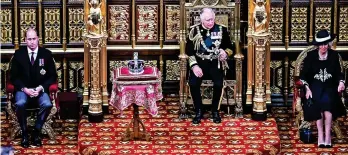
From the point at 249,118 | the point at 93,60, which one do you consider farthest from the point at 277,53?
the point at 93,60

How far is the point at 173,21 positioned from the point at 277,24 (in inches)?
61.2

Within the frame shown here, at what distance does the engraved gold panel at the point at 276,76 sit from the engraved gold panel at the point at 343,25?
3.30 feet

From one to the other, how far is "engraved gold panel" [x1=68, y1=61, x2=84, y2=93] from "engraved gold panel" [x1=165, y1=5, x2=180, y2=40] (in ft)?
4.64

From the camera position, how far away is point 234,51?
1980 centimetres

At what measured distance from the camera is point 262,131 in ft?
62.6

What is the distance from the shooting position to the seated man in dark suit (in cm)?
1881

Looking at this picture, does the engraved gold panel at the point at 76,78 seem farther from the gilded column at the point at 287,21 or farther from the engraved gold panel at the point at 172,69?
the gilded column at the point at 287,21

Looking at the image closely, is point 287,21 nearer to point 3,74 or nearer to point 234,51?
point 234,51

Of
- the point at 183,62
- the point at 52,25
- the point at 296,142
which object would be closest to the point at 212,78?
the point at 183,62

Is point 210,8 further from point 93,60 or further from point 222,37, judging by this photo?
point 93,60

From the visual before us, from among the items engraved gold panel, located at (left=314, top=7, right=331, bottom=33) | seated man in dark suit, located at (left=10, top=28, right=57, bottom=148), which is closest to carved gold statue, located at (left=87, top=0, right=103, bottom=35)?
seated man in dark suit, located at (left=10, top=28, right=57, bottom=148)

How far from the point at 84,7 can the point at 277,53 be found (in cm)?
309

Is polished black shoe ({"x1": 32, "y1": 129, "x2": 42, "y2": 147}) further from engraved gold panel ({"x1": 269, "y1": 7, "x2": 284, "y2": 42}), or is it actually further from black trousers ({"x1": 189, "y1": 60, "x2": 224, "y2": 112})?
engraved gold panel ({"x1": 269, "y1": 7, "x2": 284, "y2": 42})

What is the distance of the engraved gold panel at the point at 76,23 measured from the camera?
66.7 ft
